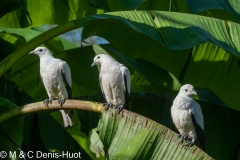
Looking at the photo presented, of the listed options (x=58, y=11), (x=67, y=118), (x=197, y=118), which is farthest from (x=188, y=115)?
(x=58, y=11)

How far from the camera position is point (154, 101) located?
19.2 ft

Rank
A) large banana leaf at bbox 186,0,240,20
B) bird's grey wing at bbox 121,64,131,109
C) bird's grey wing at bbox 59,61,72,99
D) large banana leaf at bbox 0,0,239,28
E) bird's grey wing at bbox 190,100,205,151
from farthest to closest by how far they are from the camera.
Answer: large banana leaf at bbox 0,0,239,28 → bird's grey wing at bbox 59,61,72,99 → bird's grey wing at bbox 121,64,131,109 → large banana leaf at bbox 186,0,240,20 → bird's grey wing at bbox 190,100,205,151

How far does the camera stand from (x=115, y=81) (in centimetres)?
560

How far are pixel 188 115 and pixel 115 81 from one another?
0.76 metres

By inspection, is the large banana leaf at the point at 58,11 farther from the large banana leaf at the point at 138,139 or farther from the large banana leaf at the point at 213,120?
the large banana leaf at the point at 138,139

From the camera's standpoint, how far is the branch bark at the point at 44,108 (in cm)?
455

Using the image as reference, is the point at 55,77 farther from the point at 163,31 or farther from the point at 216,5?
the point at 216,5

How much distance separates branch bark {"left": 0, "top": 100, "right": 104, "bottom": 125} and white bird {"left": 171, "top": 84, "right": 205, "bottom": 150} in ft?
3.08

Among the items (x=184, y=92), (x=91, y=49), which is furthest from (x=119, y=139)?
(x=91, y=49)

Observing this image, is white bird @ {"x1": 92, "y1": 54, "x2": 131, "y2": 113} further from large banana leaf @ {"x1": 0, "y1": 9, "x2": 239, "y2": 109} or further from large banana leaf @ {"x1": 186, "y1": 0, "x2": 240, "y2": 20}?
large banana leaf @ {"x1": 186, "y1": 0, "x2": 240, "y2": 20}

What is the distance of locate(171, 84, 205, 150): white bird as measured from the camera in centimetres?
527

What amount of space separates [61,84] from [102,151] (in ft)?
4.40

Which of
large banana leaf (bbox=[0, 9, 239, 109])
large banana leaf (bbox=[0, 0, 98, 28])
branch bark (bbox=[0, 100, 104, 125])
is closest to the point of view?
branch bark (bbox=[0, 100, 104, 125])

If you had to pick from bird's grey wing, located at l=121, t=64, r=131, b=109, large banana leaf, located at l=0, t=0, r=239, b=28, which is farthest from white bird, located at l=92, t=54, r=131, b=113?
large banana leaf, located at l=0, t=0, r=239, b=28
